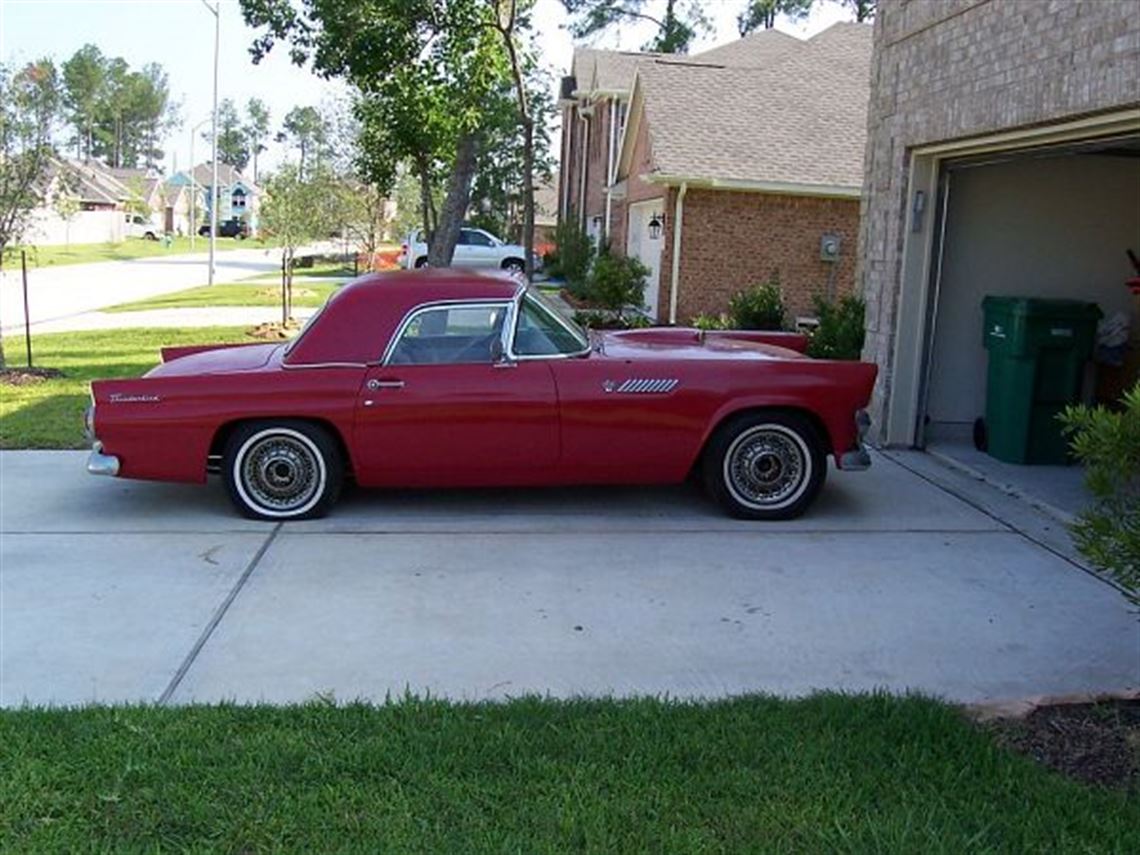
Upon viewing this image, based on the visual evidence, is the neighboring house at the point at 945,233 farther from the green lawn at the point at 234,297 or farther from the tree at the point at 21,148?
the green lawn at the point at 234,297

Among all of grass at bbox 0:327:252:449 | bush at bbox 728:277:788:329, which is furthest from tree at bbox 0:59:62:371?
bush at bbox 728:277:788:329

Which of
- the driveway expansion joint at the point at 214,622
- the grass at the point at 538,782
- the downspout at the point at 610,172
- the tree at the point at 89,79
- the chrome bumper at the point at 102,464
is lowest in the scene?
the driveway expansion joint at the point at 214,622

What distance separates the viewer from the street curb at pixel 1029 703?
4031mm

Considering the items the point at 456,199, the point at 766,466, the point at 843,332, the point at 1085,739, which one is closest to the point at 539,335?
the point at 766,466

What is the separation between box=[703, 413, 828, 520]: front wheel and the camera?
6.87 meters

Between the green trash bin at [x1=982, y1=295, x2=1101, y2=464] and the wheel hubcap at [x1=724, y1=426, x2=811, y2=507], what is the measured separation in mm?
2719

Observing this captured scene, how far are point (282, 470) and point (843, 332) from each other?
5.56 metres

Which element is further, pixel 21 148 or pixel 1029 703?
pixel 21 148

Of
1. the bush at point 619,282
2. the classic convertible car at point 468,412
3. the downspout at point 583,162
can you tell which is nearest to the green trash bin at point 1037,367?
the classic convertible car at point 468,412

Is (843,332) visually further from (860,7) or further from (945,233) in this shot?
(860,7)

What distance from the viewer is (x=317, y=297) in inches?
1072

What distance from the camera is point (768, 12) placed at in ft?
163

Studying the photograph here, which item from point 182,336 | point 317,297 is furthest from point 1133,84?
point 317,297

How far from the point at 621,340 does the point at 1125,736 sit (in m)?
4.45
